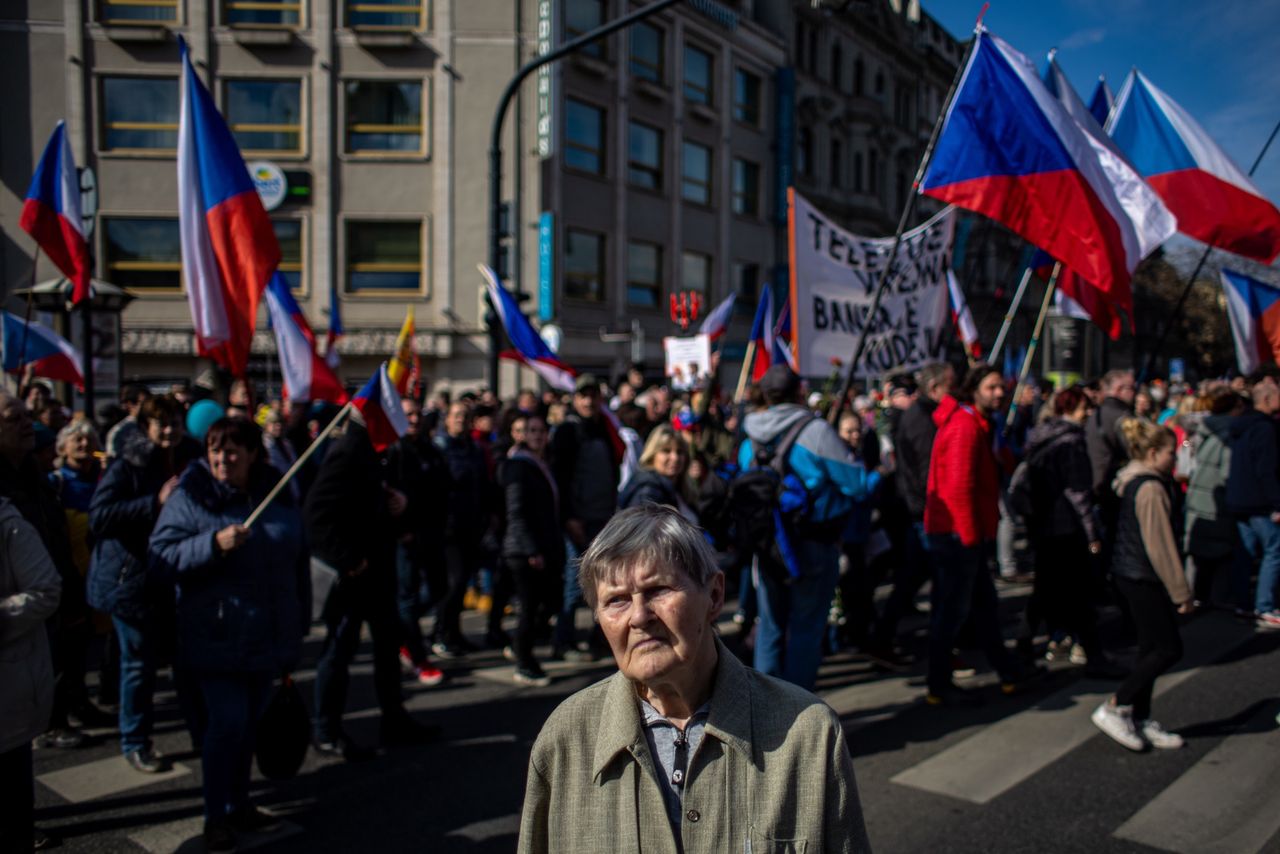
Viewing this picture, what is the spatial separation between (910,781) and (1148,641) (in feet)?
4.75

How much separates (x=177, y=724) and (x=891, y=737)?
4091 millimetres

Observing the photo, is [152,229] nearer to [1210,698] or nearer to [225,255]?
[225,255]

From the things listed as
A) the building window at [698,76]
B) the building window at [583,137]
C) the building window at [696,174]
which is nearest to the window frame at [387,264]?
the building window at [583,137]

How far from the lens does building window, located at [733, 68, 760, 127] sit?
27.9 metres

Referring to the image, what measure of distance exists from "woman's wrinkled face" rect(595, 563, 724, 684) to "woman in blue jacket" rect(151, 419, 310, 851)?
7.89 feet

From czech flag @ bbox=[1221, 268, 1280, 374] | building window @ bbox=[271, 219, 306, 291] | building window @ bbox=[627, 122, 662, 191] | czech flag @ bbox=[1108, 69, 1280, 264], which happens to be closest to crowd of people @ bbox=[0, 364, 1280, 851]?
czech flag @ bbox=[1108, 69, 1280, 264]

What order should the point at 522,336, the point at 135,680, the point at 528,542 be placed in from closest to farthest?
the point at 135,680 → the point at 528,542 → the point at 522,336

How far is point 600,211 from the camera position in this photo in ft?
78.2

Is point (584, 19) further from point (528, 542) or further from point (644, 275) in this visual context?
point (528, 542)

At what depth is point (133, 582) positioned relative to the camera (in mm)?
4609

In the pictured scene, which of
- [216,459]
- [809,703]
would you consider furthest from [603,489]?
[809,703]

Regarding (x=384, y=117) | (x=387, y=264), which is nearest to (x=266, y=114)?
(x=384, y=117)

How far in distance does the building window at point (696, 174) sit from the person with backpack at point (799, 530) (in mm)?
22134

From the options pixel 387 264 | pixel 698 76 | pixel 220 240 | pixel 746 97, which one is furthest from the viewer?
pixel 746 97
